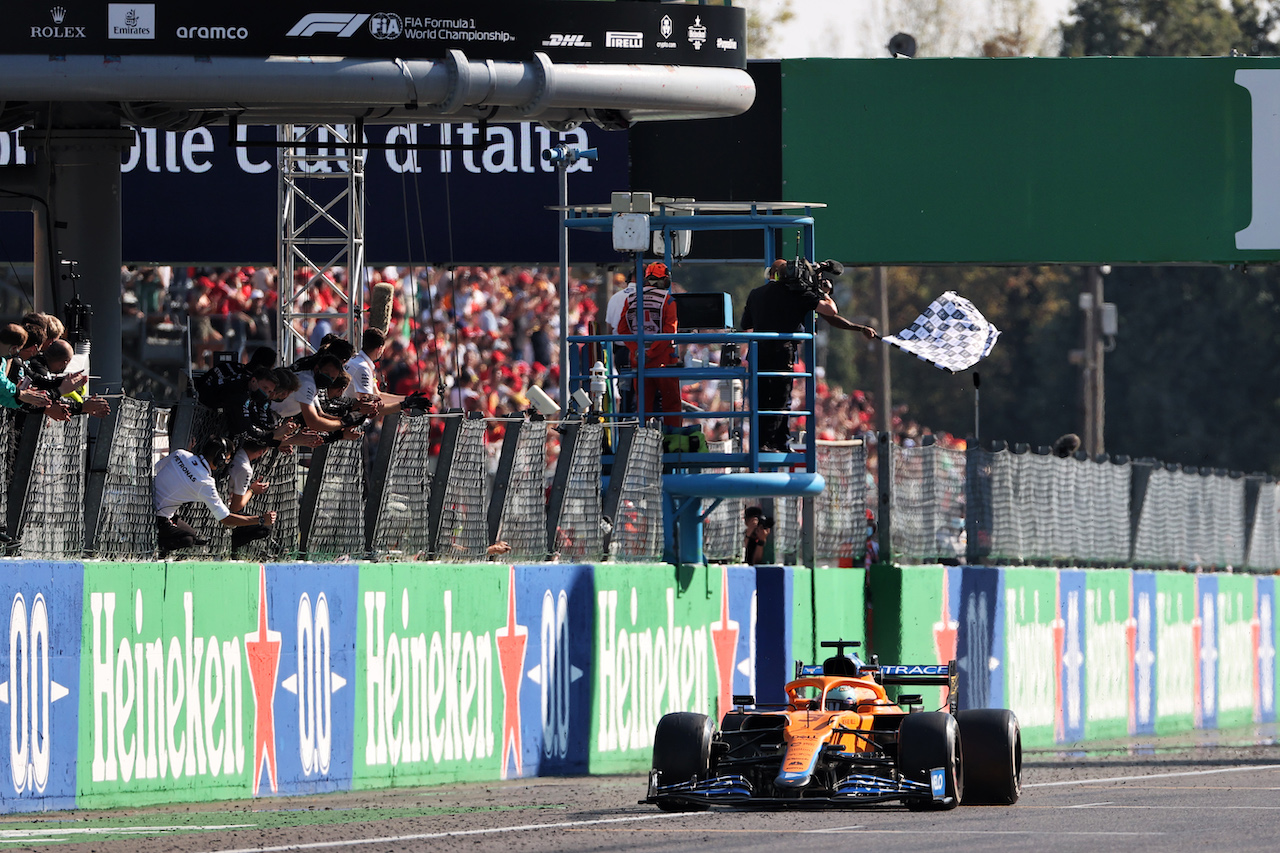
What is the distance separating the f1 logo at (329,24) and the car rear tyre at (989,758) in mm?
7043

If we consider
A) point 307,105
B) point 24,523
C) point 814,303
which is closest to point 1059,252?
point 814,303

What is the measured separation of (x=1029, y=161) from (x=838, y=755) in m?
12.9

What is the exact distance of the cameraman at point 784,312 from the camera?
19.1m

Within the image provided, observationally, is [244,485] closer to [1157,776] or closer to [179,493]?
[179,493]

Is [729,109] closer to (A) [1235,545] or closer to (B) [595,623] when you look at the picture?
(B) [595,623]

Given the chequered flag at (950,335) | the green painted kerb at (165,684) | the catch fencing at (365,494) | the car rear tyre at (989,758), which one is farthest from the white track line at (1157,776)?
the green painted kerb at (165,684)

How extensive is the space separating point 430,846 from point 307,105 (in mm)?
9123

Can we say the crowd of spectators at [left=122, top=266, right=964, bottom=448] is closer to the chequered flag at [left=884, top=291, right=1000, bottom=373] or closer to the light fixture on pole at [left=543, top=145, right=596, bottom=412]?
the light fixture on pole at [left=543, top=145, right=596, bottom=412]

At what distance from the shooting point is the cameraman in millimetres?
19141

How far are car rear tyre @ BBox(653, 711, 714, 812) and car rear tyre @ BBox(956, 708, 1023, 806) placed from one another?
1484 mm

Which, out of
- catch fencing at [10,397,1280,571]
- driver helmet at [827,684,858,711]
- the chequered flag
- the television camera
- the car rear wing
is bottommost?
driver helmet at [827,684,858,711]

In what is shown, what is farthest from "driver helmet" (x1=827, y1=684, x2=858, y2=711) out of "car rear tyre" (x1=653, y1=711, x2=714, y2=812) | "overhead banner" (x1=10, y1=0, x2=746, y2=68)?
"overhead banner" (x1=10, y1=0, x2=746, y2=68)

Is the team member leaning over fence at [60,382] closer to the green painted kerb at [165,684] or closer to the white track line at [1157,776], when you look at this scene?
the green painted kerb at [165,684]

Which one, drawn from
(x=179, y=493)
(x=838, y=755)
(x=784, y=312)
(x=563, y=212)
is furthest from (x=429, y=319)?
(x=838, y=755)
